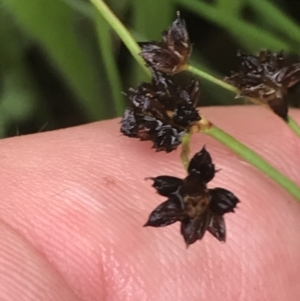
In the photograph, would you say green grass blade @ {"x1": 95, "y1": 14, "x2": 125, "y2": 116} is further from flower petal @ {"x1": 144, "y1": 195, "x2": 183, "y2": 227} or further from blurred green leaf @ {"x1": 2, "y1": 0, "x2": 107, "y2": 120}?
flower petal @ {"x1": 144, "y1": 195, "x2": 183, "y2": 227}

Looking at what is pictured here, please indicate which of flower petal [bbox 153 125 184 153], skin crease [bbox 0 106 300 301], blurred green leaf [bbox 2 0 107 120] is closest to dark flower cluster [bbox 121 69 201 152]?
flower petal [bbox 153 125 184 153]

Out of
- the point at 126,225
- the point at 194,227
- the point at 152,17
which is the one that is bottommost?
the point at 126,225

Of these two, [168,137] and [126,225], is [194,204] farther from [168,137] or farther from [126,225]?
[126,225]

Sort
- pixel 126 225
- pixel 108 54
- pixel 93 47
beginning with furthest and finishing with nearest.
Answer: pixel 93 47 → pixel 108 54 → pixel 126 225

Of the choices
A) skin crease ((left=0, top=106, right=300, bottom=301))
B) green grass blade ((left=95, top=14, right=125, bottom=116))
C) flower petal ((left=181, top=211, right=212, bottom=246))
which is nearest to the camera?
flower petal ((left=181, top=211, right=212, bottom=246))

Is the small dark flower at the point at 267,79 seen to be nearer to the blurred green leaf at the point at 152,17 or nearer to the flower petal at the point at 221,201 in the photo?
the flower petal at the point at 221,201

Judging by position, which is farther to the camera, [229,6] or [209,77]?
[229,6]

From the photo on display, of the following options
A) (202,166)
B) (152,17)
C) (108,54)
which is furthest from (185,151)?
(152,17)

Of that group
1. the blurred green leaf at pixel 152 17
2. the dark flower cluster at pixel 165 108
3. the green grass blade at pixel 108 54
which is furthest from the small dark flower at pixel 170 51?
the blurred green leaf at pixel 152 17
